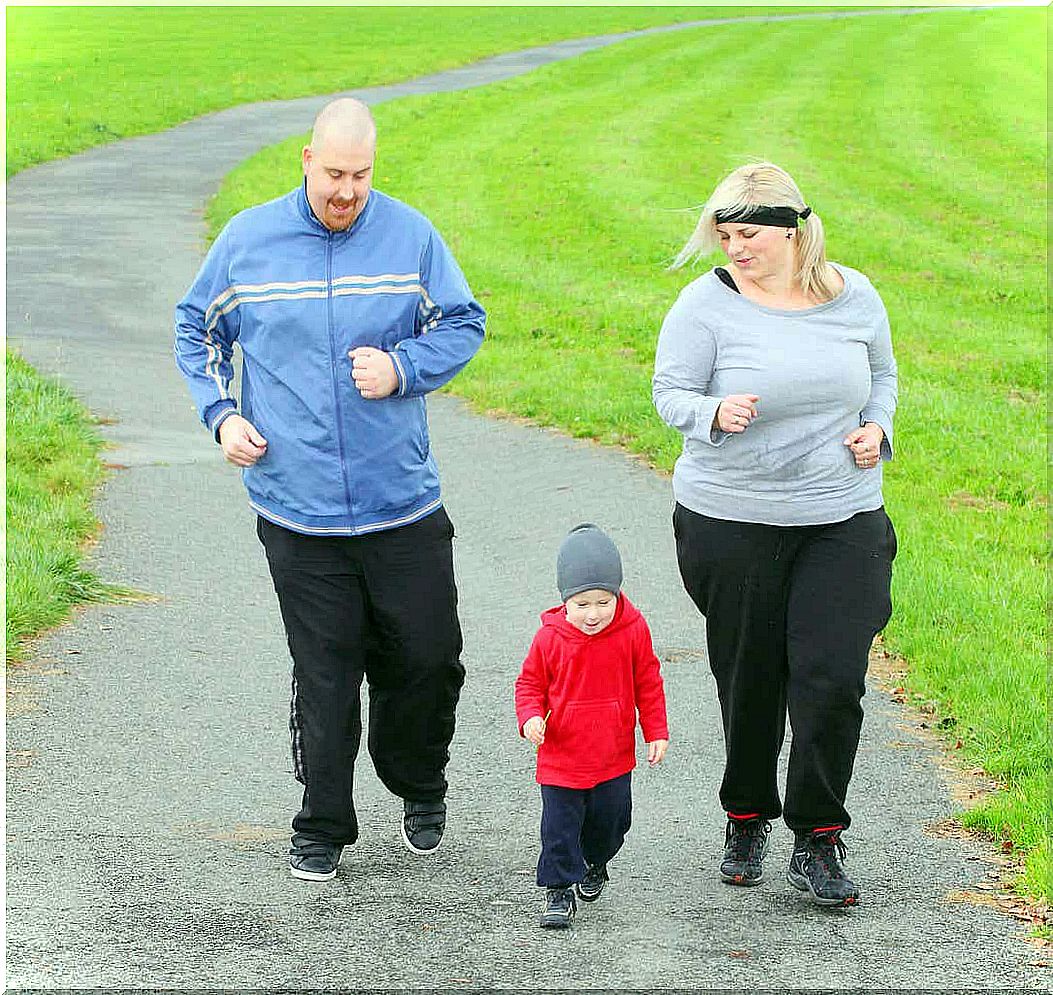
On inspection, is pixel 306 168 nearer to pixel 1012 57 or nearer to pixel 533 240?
pixel 533 240

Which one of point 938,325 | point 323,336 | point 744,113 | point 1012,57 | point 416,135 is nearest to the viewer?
point 323,336

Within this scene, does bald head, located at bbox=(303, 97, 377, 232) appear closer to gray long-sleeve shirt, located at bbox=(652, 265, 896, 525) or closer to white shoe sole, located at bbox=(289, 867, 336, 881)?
gray long-sleeve shirt, located at bbox=(652, 265, 896, 525)

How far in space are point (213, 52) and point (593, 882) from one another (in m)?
42.4

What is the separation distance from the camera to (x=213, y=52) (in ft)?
145

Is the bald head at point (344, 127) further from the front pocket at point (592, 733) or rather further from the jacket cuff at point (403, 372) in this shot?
the front pocket at point (592, 733)

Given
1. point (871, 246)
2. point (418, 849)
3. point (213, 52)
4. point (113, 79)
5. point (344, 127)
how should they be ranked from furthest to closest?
point (213, 52), point (113, 79), point (871, 246), point (418, 849), point (344, 127)

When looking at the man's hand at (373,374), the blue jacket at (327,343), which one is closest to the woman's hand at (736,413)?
the blue jacket at (327,343)

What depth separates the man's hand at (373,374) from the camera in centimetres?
457

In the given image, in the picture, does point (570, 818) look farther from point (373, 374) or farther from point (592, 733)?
point (373, 374)

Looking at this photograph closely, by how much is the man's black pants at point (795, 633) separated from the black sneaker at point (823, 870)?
0.05 metres

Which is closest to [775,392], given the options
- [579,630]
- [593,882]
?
[579,630]

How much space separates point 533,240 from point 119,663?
13.2 m

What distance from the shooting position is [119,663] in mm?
6855

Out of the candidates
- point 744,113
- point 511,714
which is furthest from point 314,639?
point 744,113
